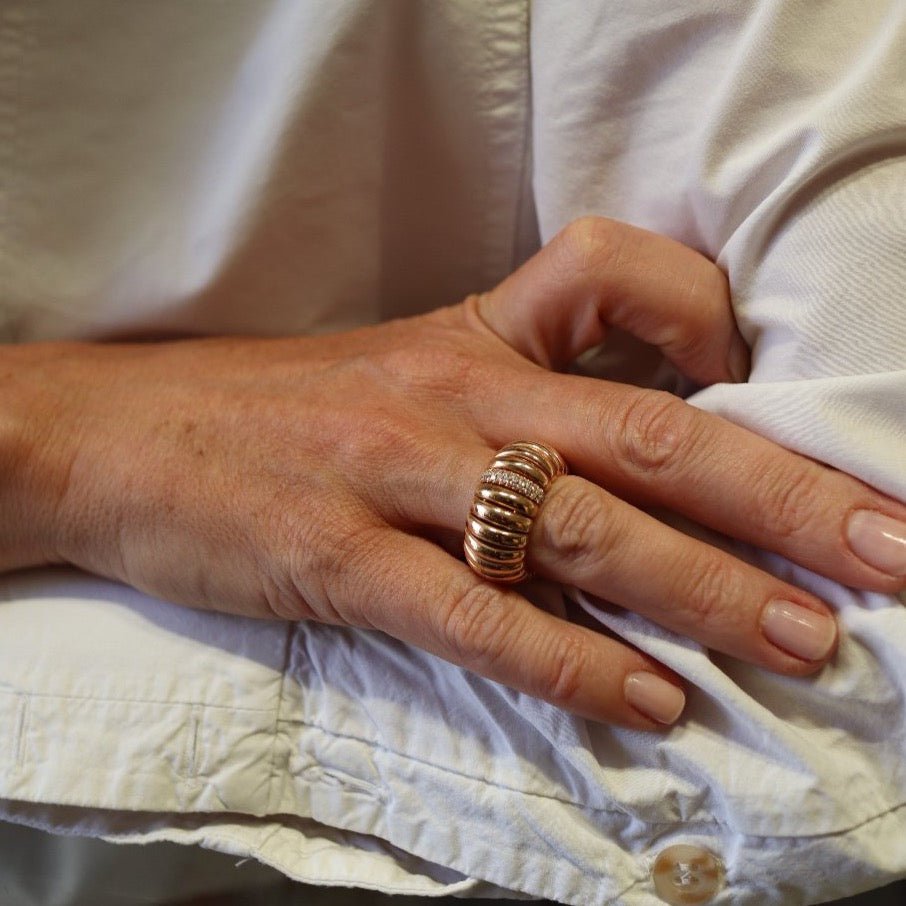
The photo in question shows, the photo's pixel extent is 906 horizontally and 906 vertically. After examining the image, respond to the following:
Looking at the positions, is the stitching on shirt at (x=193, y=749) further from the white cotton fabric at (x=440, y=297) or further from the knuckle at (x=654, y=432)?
the knuckle at (x=654, y=432)

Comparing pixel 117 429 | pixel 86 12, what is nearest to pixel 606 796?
pixel 117 429

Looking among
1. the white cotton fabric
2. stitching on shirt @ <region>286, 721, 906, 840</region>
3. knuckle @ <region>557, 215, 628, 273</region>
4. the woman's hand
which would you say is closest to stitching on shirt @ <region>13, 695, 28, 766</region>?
the white cotton fabric

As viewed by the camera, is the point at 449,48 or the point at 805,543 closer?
the point at 805,543

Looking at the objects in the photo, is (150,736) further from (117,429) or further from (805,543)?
(805,543)

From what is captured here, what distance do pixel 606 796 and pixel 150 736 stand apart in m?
0.31

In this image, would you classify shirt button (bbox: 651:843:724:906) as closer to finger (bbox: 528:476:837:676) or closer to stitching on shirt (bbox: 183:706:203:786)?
finger (bbox: 528:476:837:676)

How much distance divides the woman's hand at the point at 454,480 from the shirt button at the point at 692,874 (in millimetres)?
86

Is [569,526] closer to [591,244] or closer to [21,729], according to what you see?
[591,244]

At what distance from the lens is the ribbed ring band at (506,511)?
0.51 meters

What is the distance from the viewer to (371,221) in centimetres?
70

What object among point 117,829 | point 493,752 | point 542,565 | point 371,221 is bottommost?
point 117,829

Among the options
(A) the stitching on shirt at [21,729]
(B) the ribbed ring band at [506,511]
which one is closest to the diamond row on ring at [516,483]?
(B) the ribbed ring band at [506,511]

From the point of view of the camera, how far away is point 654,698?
1.65ft

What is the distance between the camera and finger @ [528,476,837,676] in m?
0.48
